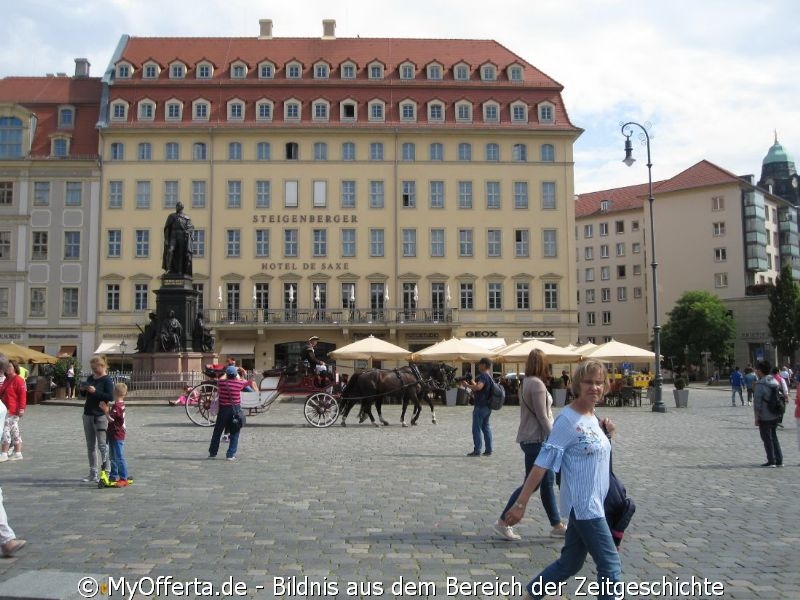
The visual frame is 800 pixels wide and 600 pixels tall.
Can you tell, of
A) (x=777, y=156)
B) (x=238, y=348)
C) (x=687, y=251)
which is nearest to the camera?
(x=238, y=348)

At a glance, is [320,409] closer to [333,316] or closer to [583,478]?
[583,478]

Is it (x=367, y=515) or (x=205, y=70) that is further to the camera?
(x=205, y=70)

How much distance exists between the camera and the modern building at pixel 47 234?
164 feet

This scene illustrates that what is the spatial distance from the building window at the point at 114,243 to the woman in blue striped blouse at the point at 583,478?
49370 mm

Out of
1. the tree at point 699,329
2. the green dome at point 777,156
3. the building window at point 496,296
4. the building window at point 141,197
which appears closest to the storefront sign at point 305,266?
the building window at point 141,197

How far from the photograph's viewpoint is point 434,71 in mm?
53656

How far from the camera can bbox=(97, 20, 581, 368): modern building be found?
50375mm

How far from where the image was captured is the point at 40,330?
164ft

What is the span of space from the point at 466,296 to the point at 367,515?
43.1m

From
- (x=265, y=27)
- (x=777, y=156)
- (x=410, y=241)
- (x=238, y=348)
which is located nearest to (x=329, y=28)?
(x=265, y=27)

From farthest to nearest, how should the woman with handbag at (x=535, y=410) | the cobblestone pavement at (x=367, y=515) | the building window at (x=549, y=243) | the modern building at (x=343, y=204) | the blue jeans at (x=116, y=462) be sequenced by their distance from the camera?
the building window at (x=549, y=243) < the modern building at (x=343, y=204) < the blue jeans at (x=116, y=462) < the woman with handbag at (x=535, y=410) < the cobblestone pavement at (x=367, y=515)

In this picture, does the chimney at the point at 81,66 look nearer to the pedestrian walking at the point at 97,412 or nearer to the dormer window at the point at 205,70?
the dormer window at the point at 205,70

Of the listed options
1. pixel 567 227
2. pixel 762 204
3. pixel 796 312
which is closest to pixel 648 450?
pixel 567 227

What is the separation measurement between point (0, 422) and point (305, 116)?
46.5 m
